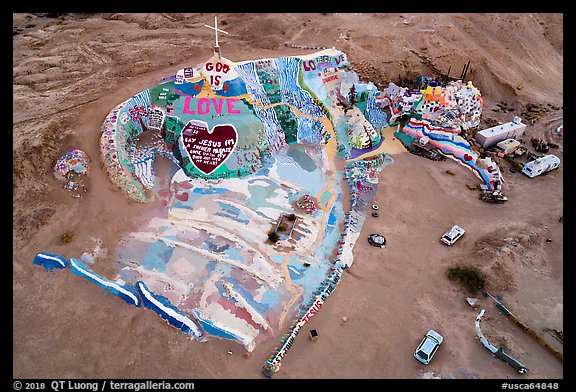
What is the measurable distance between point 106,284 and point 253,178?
1413cm

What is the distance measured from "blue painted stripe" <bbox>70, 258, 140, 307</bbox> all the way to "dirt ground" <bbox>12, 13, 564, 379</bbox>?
1.47ft

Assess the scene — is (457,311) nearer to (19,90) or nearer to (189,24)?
(19,90)

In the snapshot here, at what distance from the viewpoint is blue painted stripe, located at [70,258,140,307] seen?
26328 mm

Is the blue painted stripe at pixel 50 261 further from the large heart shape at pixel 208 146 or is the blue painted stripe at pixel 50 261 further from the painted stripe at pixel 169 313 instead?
the large heart shape at pixel 208 146

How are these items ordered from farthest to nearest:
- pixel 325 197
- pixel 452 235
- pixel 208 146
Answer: pixel 325 197
pixel 208 146
pixel 452 235

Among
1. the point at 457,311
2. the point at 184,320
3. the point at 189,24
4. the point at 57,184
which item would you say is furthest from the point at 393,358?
the point at 189,24

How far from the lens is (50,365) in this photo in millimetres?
23203

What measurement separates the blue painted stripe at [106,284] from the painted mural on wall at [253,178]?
7cm

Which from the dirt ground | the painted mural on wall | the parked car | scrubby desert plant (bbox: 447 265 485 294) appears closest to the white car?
the dirt ground

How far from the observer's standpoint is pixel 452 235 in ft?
104

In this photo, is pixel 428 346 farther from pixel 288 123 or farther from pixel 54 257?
pixel 54 257

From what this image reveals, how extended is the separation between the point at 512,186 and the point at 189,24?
4637cm

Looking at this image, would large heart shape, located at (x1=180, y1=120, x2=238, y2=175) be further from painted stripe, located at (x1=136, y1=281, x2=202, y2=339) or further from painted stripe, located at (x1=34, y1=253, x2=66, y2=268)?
painted stripe, located at (x1=34, y1=253, x2=66, y2=268)

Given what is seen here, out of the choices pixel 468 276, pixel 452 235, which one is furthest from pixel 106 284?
pixel 452 235
